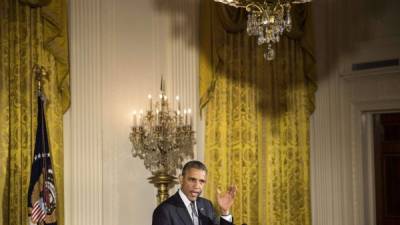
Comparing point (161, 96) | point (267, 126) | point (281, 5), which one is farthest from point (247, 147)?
point (281, 5)

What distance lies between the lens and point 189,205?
455cm

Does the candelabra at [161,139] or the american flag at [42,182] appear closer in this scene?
the american flag at [42,182]

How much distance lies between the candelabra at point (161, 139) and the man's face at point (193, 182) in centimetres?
133

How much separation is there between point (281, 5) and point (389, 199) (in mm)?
3739

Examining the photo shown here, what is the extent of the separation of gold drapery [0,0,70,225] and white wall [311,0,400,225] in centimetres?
361

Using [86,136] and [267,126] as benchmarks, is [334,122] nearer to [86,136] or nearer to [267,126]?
[267,126]

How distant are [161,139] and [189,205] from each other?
54.2 inches

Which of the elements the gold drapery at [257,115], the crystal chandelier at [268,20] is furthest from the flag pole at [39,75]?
the gold drapery at [257,115]

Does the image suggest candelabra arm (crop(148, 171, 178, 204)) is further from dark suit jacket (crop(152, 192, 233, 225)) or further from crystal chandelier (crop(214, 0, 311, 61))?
crystal chandelier (crop(214, 0, 311, 61))

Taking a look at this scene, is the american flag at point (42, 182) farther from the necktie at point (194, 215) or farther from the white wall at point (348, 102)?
the white wall at point (348, 102)

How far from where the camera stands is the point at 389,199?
23.9ft

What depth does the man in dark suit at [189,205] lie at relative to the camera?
4.43 m

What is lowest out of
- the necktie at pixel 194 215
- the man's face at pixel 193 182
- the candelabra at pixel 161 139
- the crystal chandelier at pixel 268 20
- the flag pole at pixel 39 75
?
the necktie at pixel 194 215

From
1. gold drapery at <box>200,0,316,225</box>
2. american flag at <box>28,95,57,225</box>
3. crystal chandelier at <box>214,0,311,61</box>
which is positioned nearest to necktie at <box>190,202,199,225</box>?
american flag at <box>28,95,57,225</box>
